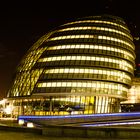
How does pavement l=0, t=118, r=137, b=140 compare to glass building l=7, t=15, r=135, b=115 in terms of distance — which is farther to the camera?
glass building l=7, t=15, r=135, b=115

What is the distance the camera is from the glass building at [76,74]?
82.0 m

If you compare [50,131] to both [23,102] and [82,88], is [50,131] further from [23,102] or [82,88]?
[23,102]

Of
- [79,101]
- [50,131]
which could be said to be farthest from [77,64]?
[50,131]

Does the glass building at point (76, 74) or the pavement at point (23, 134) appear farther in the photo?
the glass building at point (76, 74)

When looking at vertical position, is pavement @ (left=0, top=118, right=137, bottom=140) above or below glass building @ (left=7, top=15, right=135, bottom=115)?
below

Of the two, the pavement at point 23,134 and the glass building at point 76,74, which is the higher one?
the glass building at point 76,74

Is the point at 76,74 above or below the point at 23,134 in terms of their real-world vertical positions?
above

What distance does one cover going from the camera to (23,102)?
295ft

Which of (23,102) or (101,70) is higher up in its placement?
(101,70)

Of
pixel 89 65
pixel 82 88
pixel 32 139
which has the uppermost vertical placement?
pixel 89 65

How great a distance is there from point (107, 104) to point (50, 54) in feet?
60.0

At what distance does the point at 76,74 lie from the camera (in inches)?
3246

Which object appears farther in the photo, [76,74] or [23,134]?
[76,74]

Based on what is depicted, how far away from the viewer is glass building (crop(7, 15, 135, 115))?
82000 mm
